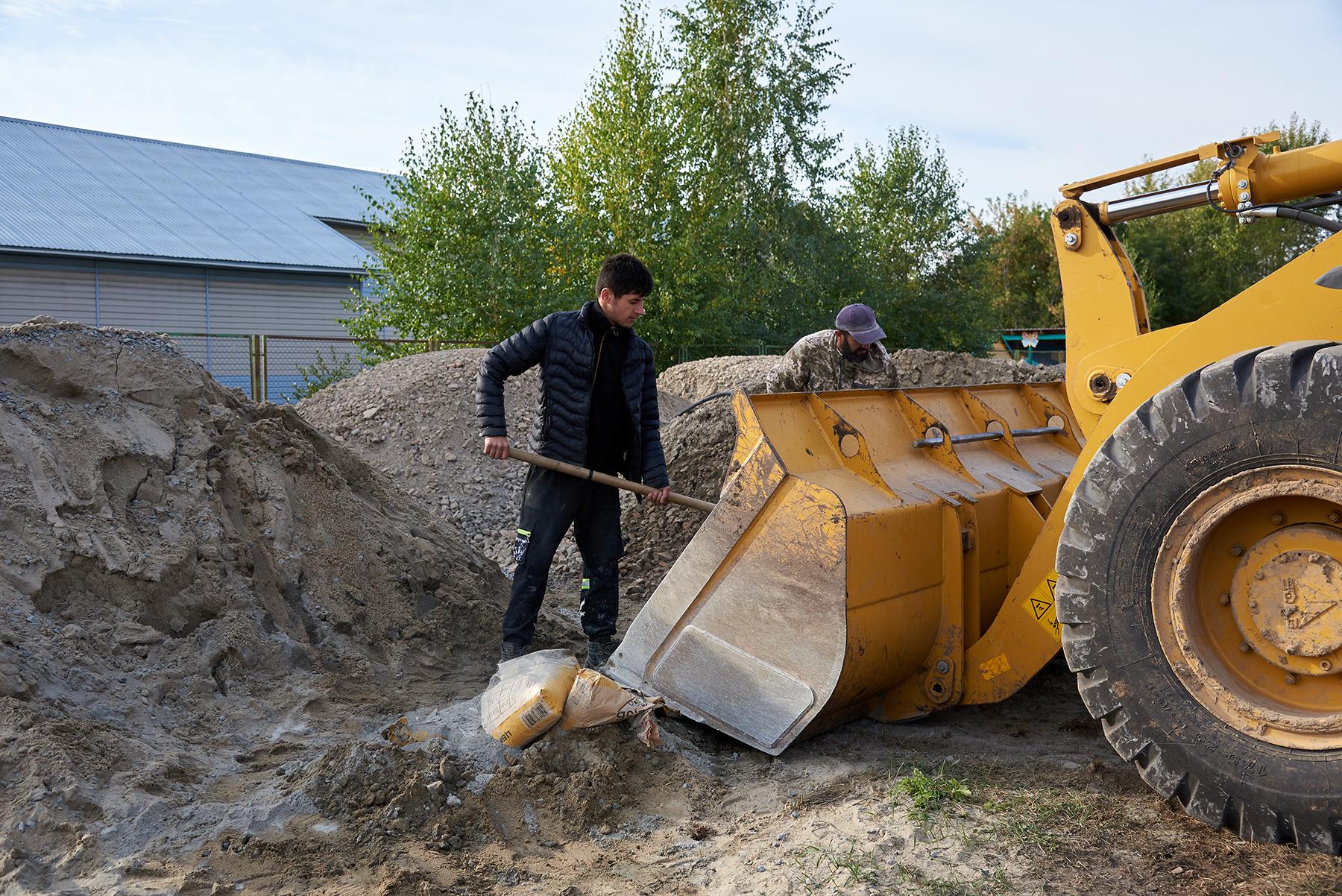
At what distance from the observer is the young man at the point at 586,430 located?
4.75 m

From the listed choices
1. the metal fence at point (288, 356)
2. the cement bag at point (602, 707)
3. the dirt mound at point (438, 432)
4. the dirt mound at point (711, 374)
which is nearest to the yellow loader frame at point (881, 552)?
the cement bag at point (602, 707)

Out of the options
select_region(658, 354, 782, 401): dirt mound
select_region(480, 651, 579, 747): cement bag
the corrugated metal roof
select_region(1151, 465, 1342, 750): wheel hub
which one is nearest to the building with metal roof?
→ the corrugated metal roof

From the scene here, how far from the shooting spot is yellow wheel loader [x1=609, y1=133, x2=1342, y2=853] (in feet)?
9.45

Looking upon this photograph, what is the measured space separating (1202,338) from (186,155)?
28.7 meters

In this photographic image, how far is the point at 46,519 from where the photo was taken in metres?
4.39

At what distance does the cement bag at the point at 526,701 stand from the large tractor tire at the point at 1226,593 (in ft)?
6.02

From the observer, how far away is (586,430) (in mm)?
4902

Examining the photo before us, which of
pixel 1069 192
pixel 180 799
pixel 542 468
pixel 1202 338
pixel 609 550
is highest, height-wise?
pixel 1069 192

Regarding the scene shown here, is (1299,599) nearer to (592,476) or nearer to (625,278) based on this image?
(592,476)

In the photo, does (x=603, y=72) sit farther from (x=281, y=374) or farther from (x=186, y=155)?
(x=186, y=155)

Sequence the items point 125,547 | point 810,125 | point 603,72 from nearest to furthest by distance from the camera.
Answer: point 125,547 < point 603,72 < point 810,125

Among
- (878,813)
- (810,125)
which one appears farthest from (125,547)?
(810,125)

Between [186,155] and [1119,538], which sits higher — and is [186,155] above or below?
above

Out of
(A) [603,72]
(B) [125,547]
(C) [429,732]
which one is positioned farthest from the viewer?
(A) [603,72]
